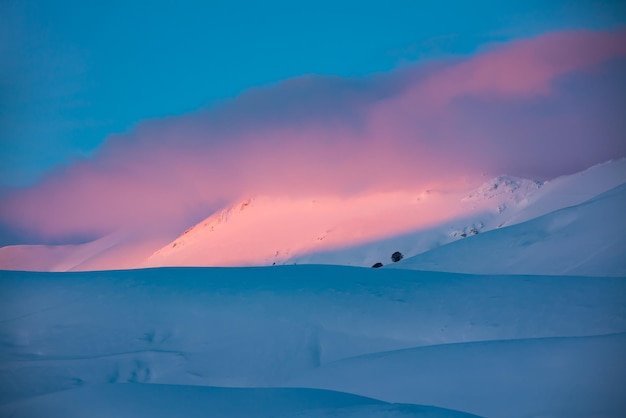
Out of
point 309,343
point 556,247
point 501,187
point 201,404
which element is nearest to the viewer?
point 201,404

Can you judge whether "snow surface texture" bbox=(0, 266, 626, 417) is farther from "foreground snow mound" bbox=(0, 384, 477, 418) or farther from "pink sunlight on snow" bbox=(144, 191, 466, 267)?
"pink sunlight on snow" bbox=(144, 191, 466, 267)

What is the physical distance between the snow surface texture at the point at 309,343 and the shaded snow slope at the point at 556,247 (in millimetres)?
3067

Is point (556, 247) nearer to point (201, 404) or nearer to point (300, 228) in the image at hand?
point (201, 404)

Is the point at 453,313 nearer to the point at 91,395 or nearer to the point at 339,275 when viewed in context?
the point at 339,275

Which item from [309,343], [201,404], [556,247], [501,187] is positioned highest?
[501,187]

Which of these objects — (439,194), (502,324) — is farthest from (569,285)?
(439,194)

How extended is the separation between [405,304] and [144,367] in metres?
5.19

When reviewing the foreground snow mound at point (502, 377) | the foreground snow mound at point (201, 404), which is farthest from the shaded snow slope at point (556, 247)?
the foreground snow mound at point (201, 404)

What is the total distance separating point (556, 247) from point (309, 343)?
31.2 feet

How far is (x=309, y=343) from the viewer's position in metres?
13.6

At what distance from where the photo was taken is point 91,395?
11.1 metres

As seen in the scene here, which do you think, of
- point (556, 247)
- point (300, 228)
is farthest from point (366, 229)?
point (556, 247)

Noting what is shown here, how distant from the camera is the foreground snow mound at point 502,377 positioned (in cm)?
1015

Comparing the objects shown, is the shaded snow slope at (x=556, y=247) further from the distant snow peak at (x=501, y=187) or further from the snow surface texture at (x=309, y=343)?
the distant snow peak at (x=501, y=187)
